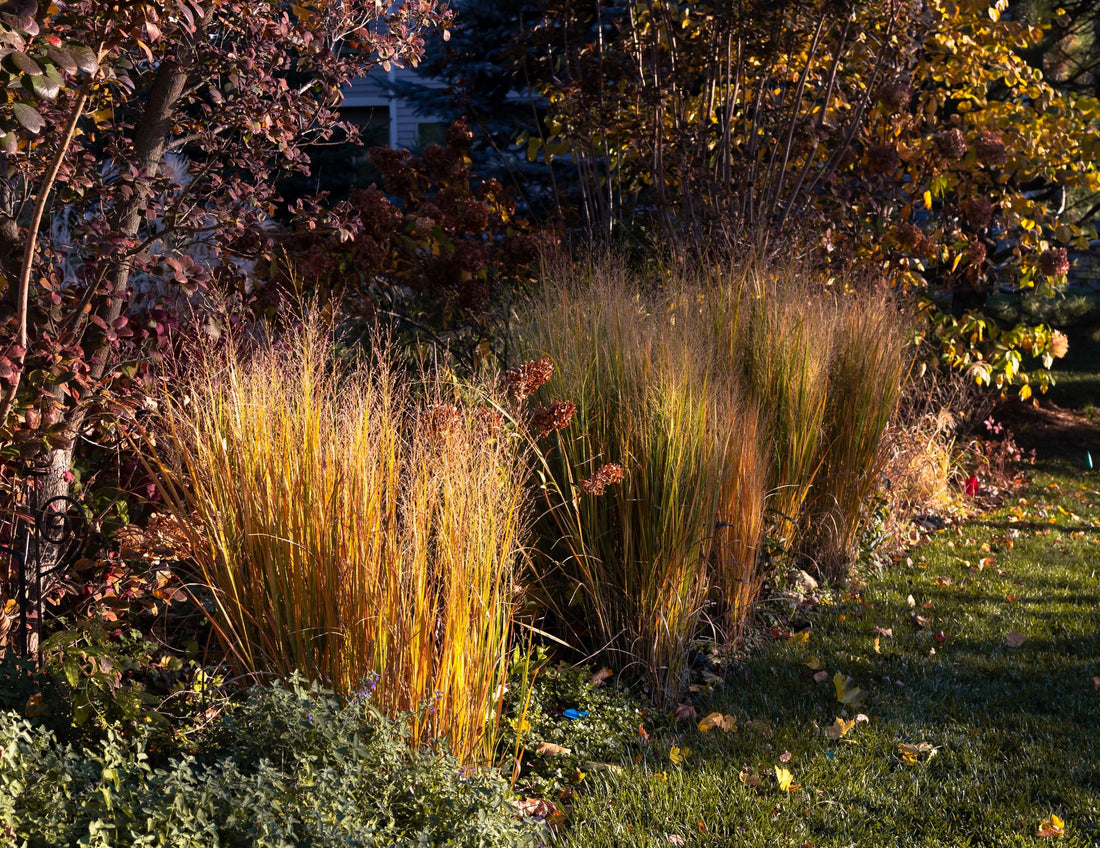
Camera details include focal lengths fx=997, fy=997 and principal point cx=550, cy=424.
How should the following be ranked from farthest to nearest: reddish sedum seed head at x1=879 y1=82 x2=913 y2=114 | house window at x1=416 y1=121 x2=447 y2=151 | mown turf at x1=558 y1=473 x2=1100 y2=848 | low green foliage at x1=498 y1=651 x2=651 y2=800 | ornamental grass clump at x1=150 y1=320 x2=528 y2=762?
house window at x1=416 y1=121 x2=447 y2=151, reddish sedum seed head at x1=879 y1=82 x2=913 y2=114, low green foliage at x1=498 y1=651 x2=651 y2=800, mown turf at x1=558 y1=473 x2=1100 y2=848, ornamental grass clump at x1=150 y1=320 x2=528 y2=762

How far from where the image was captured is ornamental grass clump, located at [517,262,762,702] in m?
3.93

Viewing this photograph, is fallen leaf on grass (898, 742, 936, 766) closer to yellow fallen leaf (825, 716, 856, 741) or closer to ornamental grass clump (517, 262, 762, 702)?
yellow fallen leaf (825, 716, 856, 741)

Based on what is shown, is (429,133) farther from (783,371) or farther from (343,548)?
(343,548)

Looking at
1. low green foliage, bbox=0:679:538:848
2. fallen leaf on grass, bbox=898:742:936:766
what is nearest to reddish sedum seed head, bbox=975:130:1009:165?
fallen leaf on grass, bbox=898:742:936:766

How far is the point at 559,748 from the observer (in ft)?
10.9

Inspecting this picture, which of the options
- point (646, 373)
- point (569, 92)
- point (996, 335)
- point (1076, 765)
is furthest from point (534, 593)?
point (996, 335)

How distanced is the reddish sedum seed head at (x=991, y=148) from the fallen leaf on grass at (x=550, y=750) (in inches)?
229

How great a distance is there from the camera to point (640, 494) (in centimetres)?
402

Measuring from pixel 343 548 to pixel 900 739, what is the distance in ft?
7.20

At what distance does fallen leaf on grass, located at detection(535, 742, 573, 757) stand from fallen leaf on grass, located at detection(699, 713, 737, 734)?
56 cm

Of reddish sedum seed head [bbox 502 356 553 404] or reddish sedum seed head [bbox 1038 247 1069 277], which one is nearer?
reddish sedum seed head [bbox 502 356 553 404]

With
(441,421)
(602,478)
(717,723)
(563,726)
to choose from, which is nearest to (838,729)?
(717,723)

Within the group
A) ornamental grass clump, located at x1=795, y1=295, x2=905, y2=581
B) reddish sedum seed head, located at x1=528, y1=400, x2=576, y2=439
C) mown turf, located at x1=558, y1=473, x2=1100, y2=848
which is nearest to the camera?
mown turf, located at x1=558, y1=473, x2=1100, y2=848

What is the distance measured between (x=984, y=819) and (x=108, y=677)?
2.67m
